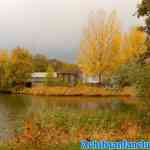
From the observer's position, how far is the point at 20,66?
65062 mm

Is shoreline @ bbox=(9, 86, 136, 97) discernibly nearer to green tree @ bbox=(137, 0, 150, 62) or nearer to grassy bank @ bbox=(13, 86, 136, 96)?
grassy bank @ bbox=(13, 86, 136, 96)

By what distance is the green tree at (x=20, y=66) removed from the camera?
6475cm

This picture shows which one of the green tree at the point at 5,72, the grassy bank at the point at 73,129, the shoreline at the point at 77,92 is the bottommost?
the shoreline at the point at 77,92

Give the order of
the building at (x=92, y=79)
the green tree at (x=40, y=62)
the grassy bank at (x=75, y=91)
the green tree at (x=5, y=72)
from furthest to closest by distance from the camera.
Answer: the green tree at (x=40, y=62) → the green tree at (x=5, y=72) → the building at (x=92, y=79) → the grassy bank at (x=75, y=91)

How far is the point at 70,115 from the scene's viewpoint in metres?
15.5

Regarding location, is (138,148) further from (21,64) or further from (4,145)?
(21,64)

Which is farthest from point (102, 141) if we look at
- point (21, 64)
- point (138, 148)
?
point (21, 64)

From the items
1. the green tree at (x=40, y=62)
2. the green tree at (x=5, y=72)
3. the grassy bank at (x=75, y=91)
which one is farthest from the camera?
the green tree at (x=40, y=62)

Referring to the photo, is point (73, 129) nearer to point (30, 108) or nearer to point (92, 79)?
point (30, 108)

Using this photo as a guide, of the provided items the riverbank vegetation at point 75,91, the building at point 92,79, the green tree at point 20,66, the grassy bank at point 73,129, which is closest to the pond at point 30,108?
the grassy bank at point 73,129

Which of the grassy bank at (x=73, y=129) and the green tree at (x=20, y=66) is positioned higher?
the green tree at (x=20, y=66)

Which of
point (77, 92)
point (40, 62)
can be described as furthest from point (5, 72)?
point (40, 62)

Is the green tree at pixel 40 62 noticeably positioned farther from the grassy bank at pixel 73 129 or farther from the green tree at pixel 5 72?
the grassy bank at pixel 73 129

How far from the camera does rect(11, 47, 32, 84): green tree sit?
6475cm
